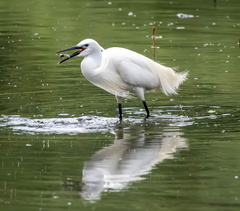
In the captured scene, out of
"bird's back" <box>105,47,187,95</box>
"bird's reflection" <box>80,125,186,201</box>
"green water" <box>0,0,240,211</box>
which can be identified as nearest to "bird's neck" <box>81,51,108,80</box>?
"bird's back" <box>105,47,187,95</box>

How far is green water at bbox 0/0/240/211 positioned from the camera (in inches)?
297

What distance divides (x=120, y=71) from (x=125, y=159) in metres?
2.78

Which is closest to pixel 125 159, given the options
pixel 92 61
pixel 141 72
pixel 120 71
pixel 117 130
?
pixel 117 130

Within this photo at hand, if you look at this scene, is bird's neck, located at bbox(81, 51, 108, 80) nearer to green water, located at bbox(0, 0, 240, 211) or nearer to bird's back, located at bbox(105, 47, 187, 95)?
bird's back, located at bbox(105, 47, 187, 95)

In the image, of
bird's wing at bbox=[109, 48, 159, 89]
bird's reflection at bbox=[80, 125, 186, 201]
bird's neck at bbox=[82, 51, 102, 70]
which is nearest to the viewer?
bird's reflection at bbox=[80, 125, 186, 201]

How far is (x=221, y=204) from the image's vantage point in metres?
7.16

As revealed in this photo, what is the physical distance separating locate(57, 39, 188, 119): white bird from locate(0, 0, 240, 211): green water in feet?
1.16

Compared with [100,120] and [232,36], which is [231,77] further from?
[232,36]

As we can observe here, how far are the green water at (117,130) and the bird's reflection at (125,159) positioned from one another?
1 centimetres

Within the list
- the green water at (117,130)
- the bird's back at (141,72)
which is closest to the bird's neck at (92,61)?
the bird's back at (141,72)

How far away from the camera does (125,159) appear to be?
8.93 m

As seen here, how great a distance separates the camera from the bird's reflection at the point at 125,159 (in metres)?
7.85

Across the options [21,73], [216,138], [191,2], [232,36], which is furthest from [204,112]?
[191,2]

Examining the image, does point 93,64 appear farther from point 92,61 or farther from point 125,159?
point 125,159
